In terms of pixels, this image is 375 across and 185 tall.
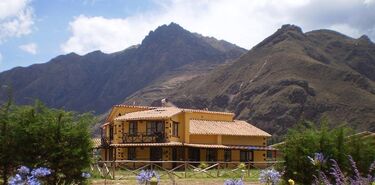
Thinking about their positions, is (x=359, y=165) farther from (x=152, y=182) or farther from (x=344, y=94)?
(x=344, y=94)

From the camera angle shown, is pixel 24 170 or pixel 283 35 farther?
pixel 283 35

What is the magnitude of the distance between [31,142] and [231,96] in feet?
497

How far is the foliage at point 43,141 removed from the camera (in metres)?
16.7

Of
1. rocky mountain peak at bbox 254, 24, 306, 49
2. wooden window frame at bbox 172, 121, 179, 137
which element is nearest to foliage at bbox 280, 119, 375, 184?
wooden window frame at bbox 172, 121, 179, 137

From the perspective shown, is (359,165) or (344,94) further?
(344,94)

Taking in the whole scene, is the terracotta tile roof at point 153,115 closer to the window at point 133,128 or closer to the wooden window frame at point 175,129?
the window at point 133,128

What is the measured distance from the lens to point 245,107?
512ft

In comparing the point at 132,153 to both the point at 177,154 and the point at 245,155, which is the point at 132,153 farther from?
the point at 245,155

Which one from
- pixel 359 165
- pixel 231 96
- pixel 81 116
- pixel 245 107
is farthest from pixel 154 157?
pixel 231 96

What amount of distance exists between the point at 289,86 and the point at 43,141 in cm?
13330

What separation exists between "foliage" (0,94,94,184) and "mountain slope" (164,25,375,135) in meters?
104

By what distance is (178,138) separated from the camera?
56188 millimetres

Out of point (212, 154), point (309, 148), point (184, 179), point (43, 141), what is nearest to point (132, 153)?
point (212, 154)

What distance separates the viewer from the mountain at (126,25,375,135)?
138 m
